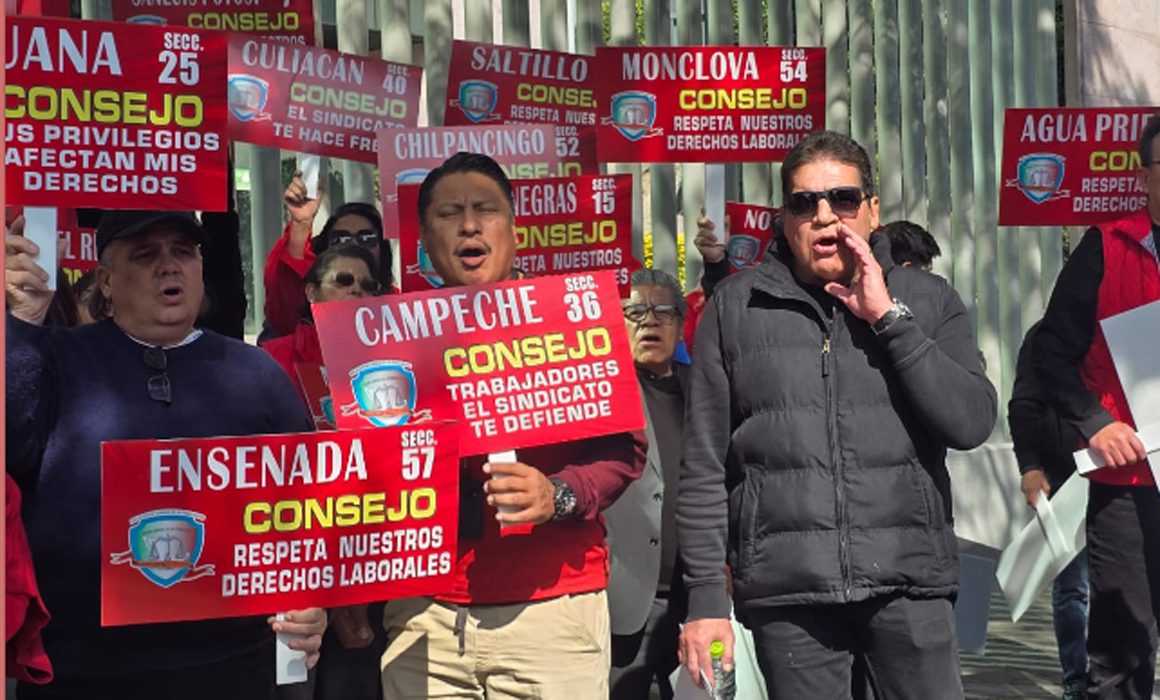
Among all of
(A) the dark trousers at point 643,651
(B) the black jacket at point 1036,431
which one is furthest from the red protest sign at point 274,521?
(B) the black jacket at point 1036,431

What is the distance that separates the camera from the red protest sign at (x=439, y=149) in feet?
24.6

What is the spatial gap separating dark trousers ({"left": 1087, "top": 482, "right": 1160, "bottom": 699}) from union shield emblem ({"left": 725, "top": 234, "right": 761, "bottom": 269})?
335 cm

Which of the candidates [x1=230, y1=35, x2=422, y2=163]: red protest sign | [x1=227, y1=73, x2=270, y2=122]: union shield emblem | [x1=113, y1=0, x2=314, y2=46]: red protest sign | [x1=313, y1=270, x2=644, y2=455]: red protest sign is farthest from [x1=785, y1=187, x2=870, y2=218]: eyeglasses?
[x1=113, y1=0, x2=314, y2=46]: red protest sign

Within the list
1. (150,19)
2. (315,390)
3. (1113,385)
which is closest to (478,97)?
(150,19)

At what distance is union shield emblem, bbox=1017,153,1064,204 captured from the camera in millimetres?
9047

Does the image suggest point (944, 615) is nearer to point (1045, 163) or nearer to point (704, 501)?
point (704, 501)

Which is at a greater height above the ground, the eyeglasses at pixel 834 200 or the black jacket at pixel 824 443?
the eyeglasses at pixel 834 200

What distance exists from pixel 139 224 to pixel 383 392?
2.45 ft

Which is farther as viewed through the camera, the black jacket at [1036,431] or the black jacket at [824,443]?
the black jacket at [1036,431]

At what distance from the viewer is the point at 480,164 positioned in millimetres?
5316

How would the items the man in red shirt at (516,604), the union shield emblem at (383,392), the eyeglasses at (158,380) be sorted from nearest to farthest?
the eyeglasses at (158,380)
the man in red shirt at (516,604)
the union shield emblem at (383,392)

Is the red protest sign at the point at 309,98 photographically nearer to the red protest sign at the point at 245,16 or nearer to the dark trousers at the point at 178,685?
the red protest sign at the point at 245,16

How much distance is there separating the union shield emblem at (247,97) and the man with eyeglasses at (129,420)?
315 centimetres

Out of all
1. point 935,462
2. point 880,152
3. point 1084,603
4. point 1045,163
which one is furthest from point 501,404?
point 880,152
